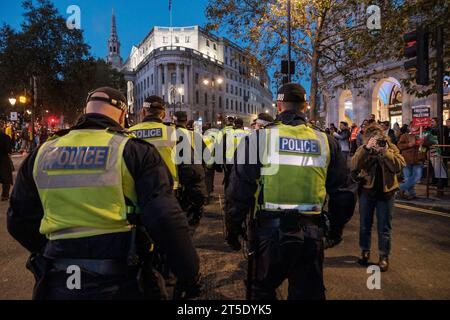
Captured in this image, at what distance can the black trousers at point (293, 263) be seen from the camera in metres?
2.31

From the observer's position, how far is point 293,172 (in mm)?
2426

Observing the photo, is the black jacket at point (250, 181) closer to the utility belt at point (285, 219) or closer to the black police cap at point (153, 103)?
the utility belt at point (285, 219)

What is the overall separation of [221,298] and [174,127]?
2.08 m

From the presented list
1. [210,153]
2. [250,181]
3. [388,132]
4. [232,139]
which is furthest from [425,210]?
[250,181]

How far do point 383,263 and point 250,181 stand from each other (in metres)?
2.71

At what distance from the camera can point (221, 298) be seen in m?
3.43

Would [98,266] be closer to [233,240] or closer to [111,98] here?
[111,98]

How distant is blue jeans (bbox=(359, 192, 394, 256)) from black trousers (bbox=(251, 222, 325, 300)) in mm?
2346

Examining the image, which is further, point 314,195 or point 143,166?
point 314,195

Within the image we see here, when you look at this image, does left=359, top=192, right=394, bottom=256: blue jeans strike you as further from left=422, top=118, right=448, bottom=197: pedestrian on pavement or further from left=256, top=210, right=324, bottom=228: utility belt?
left=422, top=118, right=448, bottom=197: pedestrian on pavement

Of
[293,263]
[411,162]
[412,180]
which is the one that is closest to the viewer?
[293,263]

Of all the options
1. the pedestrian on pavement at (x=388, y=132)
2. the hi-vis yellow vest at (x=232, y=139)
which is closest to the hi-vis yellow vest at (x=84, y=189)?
the hi-vis yellow vest at (x=232, y=139)

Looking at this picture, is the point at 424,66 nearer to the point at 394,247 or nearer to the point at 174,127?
the point at 394,247
